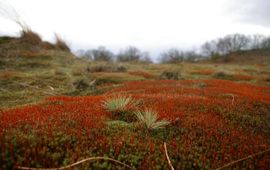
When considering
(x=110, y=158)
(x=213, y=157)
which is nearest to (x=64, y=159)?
(x=110, y=158)

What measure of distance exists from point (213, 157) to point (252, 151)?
113cm

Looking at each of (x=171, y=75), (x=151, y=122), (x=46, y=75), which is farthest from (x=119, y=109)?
(x=171, y=75)

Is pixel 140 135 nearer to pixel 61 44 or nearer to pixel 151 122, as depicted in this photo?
pixel 151 122

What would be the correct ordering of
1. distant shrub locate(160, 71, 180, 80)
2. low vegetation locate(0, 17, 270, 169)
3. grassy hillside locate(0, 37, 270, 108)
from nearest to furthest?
low vegetation locate(0, 17, 270, 169) < grassy hillside locate(0, 37, 270, 108) < distant shrub locate(160, 71, 180, 80)

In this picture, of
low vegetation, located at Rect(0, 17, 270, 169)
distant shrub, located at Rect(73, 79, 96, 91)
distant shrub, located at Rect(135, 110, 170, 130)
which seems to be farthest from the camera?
distant shrub, located at Rect(73, 79, 96, 91)

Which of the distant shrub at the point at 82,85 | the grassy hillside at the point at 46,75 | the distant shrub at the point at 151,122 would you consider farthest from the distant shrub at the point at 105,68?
the distant shrub at the point at 151,122

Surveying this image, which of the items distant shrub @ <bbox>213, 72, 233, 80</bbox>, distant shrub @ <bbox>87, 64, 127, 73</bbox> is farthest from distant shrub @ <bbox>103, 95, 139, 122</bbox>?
distant shrub @ <bbox>213, 72, 233, 80</bbox>

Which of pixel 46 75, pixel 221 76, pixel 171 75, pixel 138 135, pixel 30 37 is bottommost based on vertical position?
pixel 221 76

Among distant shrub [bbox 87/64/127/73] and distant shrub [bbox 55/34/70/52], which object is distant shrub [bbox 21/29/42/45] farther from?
distant shrub [bbox 87/64/127/73]

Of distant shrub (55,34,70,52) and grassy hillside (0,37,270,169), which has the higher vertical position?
distant shrub (55,34,70,52)

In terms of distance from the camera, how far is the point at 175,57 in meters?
94.9

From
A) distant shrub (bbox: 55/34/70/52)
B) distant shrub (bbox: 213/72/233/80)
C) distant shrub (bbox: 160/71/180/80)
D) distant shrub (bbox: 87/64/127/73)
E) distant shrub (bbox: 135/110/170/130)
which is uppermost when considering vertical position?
distant shrub (bbox: 55/34/70/52)

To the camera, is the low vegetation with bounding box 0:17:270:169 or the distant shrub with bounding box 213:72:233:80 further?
the distant shrub with bounding box 213:72:233:80

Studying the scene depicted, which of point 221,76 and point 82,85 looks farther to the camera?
point 221,76
